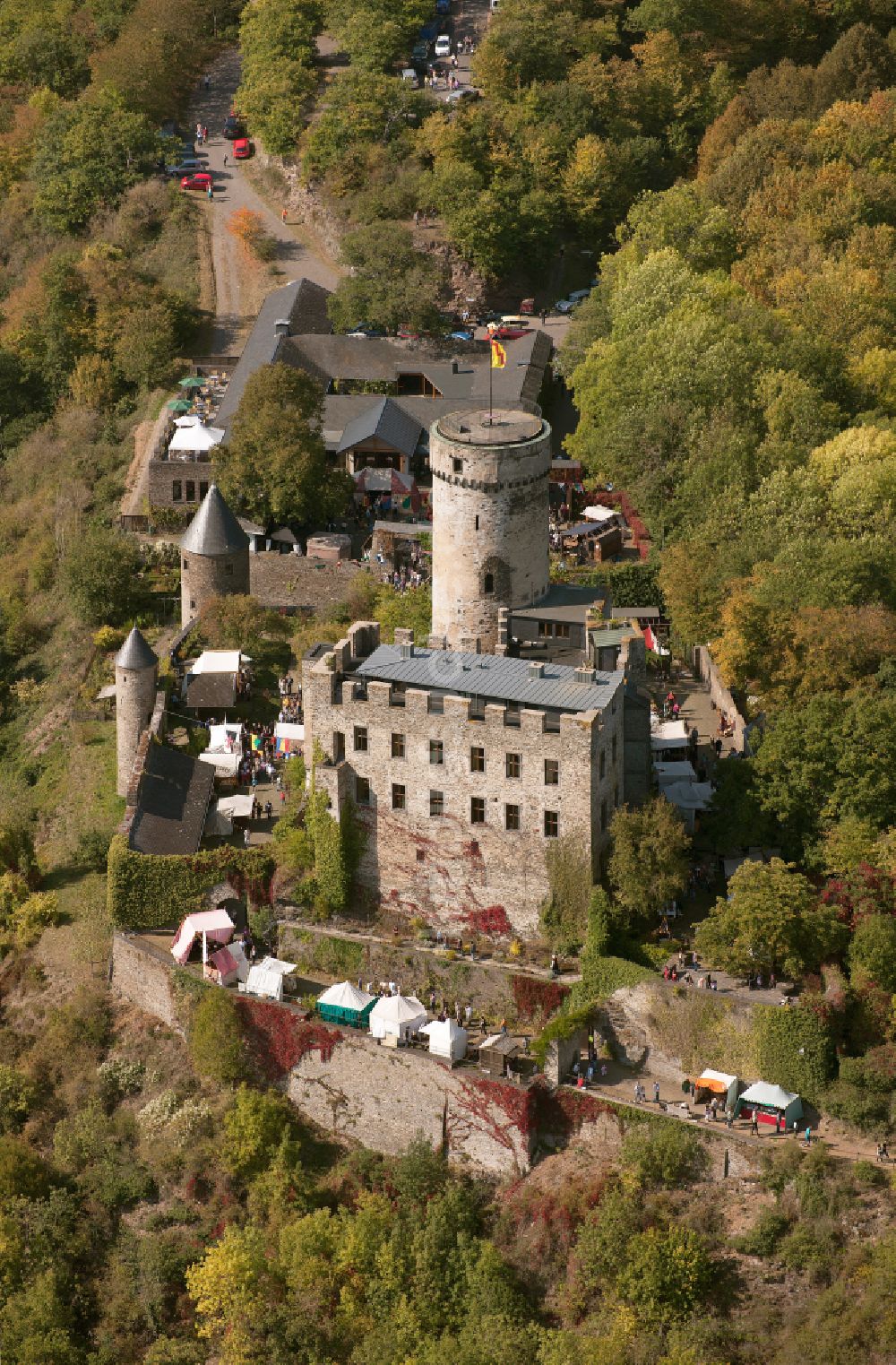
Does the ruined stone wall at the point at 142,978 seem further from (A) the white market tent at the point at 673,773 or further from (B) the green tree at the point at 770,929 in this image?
(A) the white market tent at the point at 673,773

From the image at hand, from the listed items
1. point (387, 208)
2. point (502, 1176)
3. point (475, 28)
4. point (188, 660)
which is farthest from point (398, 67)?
point (502, 1176)

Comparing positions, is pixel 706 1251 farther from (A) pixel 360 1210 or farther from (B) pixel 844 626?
(B) pixel 844 626

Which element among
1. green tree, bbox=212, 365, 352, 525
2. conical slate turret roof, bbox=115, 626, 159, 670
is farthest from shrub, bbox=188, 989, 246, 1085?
green tree, bbox=212, 365, 352, 525

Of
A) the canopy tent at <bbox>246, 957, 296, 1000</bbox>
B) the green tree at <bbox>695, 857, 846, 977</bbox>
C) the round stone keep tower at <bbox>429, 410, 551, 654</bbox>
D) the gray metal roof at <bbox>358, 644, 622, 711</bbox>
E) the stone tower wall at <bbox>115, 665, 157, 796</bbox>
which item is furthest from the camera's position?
the stone tower wall at <bbox>115, 665, 157, 796</bbox>

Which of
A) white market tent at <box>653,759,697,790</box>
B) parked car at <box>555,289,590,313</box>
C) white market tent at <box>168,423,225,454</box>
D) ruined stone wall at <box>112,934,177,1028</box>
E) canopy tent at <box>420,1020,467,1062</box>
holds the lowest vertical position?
ruined stone wall at <box>112,934,177,1028</box>

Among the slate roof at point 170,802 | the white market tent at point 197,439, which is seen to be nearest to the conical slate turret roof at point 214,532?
the white market tent at point 197,439

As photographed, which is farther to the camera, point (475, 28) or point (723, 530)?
point (475, 28)

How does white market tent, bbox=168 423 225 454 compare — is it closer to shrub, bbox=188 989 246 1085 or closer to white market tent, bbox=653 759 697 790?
white market tent, bbox=653 759 697 790

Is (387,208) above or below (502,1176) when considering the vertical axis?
above
